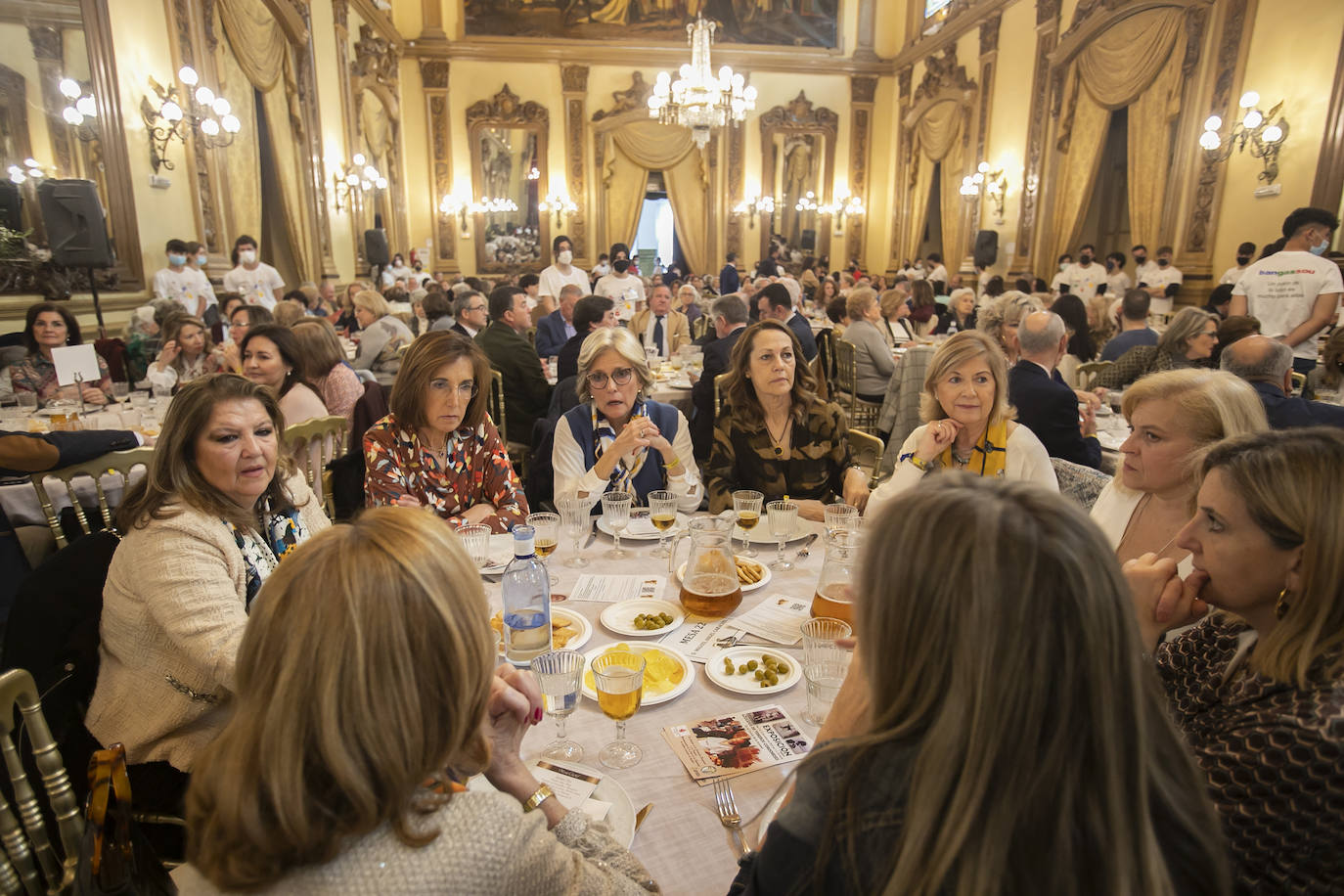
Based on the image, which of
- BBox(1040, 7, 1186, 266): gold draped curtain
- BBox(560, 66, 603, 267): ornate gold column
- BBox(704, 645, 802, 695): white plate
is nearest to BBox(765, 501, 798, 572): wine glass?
BBox(704, 645, 802, 695): white plate

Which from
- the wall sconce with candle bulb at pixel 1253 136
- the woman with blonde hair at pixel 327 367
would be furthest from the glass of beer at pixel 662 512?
the wall sconce with candle bulb at pixel 1253 136

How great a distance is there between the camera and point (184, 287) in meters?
6.20

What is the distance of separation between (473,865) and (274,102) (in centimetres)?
966

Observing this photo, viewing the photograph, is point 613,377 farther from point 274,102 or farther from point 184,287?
point 274,102

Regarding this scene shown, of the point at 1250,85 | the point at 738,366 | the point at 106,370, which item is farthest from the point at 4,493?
the point at 1250,85

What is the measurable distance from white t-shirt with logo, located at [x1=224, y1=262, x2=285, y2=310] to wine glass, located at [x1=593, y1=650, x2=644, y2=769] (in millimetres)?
7062

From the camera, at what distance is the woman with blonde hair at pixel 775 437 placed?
3012 millimetres

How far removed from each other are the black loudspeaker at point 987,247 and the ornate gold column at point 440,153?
9413 mm

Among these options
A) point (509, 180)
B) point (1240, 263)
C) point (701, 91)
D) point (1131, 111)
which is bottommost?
point (1240, 263)

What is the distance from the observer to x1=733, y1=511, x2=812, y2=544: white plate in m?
2.21

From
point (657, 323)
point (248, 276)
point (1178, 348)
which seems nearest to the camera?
point (1178, 348)

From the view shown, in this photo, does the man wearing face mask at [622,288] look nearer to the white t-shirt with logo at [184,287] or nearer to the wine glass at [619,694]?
the white t-shirt with logo at [184,287]

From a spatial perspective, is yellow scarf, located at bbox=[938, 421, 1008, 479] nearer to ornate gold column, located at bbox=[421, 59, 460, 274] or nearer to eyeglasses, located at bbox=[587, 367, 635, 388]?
eyeglasses, located at bbox=[587, 367, 635, 388]

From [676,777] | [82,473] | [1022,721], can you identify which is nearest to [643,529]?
[676,777]
